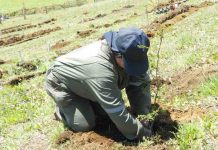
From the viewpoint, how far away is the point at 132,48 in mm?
5734

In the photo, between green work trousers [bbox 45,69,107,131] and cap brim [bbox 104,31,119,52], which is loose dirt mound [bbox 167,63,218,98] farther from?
cap brim [bbox 104,31,119,52]

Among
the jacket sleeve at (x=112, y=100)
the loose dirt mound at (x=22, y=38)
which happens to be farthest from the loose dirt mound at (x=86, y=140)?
the loose dirt mound at (x=22, y=38)

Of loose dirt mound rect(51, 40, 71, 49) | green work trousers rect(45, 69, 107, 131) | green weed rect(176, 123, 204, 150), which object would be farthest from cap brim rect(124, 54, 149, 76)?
loose dirt mound rect(51, 40, 71, 49)

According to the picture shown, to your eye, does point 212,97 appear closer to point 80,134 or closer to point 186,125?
point 186,125

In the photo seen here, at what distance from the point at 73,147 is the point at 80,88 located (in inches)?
37.2

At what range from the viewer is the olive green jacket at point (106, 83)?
6.12 meters

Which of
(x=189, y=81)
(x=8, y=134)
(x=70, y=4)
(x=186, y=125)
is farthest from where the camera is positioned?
(x=70, y=4)

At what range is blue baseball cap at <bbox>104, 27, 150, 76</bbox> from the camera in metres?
5.73

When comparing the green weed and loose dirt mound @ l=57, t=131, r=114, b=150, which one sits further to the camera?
loose dirt mound @ l=57, t=131, r=114, b=150

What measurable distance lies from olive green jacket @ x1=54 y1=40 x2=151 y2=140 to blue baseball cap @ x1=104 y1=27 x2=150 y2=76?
0.32 meters

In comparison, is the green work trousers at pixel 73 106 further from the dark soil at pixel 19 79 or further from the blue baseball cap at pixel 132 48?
the dark soil at pixel 19 79

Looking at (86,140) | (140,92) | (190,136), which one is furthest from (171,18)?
(190,136)

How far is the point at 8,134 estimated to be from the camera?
8242mm

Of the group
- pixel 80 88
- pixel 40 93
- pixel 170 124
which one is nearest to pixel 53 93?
pixel 80 88
